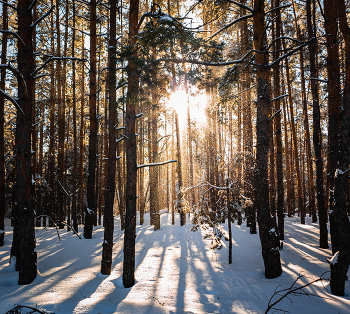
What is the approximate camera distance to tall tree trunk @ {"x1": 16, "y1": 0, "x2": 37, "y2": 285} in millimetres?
5406

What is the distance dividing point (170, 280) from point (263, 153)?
430 centimetres

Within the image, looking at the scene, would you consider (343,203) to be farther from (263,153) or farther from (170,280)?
(170,280)

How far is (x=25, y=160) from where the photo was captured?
5.48 m

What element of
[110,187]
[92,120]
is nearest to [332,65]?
[110,187]

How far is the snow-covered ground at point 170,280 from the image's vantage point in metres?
4.29

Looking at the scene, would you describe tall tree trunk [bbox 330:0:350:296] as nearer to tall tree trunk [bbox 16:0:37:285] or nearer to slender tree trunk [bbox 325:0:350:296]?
slender tree trunk [bbox 325:0:350:296]

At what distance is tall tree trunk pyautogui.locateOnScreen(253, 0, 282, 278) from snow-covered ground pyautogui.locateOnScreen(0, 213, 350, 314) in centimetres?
59

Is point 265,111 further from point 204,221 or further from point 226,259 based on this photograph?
point 226,259

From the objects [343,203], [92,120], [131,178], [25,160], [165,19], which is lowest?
[343,203]

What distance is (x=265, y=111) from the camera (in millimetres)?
5953

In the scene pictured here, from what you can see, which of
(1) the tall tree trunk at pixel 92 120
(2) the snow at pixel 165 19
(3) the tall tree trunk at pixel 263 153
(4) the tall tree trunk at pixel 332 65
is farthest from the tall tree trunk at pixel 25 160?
(4) the tall tree trunk at pixel 332 65

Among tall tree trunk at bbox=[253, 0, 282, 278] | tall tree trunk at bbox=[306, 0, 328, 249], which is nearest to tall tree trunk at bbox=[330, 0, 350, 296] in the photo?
tall tree trunk at bbox=[253, 0, 282, 278]

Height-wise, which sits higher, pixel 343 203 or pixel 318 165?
pixel 318 165

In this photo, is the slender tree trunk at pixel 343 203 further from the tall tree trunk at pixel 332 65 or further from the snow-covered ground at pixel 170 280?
the tall tree trunk at pixel 332 65
